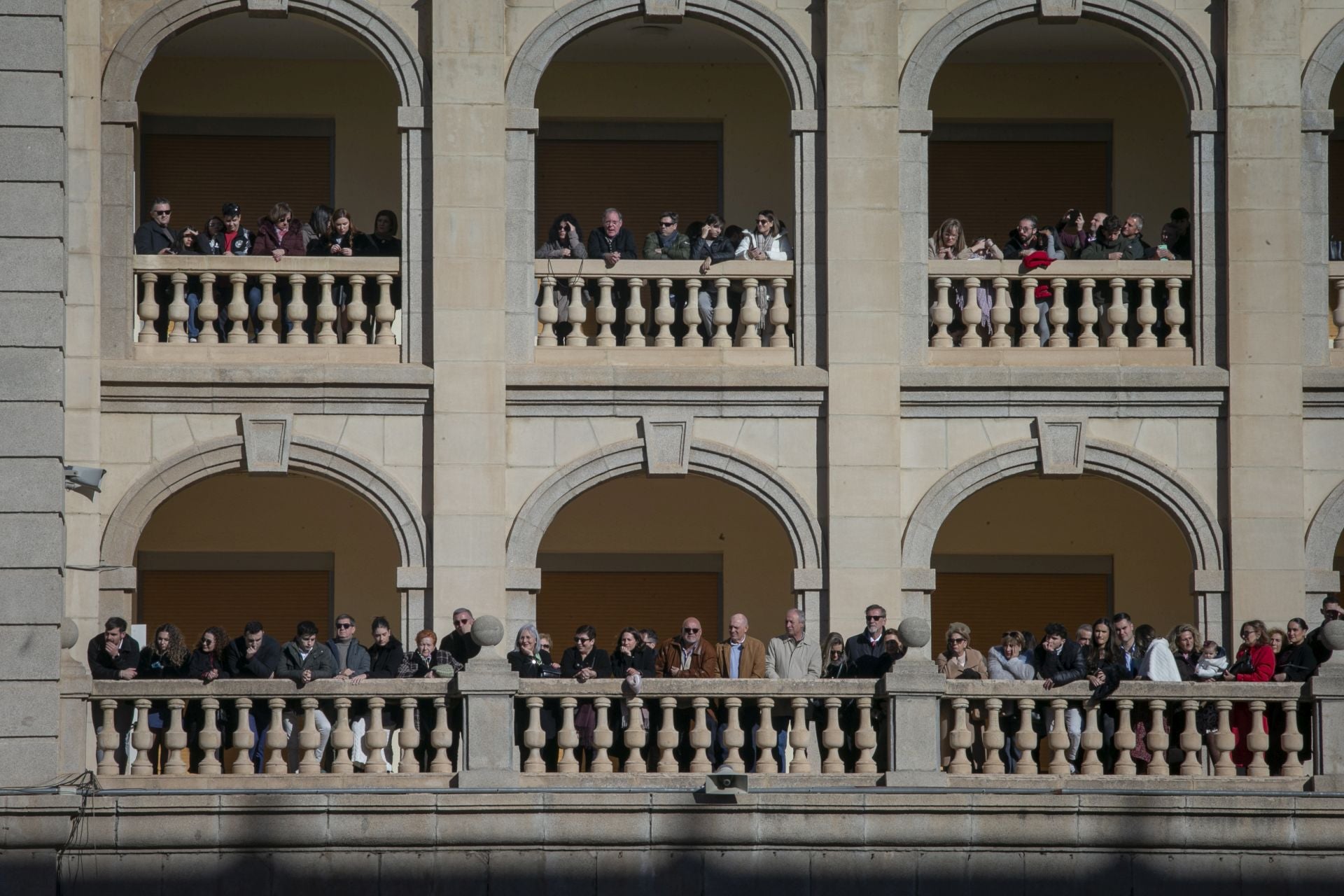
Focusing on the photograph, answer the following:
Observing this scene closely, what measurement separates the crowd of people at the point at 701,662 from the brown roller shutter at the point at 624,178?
6226 millimetres

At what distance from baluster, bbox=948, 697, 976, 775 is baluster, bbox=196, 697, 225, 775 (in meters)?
5.61

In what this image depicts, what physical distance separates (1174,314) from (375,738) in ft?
26.6

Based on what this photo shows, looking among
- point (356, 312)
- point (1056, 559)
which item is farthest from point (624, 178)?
point (1056, 559)

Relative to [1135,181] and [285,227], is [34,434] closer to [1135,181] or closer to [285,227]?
[285,227]

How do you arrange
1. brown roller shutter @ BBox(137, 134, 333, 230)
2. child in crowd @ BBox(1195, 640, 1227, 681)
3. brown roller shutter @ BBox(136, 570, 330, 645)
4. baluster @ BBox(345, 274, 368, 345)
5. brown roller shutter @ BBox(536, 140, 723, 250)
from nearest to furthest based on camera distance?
1. child in crowd @ BBox(1195, 640, 1227, 681)
2. baluster @ BBox(345, 274, 368, 345)
3. brown roller shutter @ BBox(137, 134, 333, 230)
4. brown roller shutter @ BBox(536, 140, 723, 250)
5. brown roller shutter @ BBox(136, 570, 330, 645)

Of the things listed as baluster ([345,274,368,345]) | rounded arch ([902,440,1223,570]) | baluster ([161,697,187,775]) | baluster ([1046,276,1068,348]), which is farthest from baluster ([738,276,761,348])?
baluster ([161,697,187,775])

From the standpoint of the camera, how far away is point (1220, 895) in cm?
1805

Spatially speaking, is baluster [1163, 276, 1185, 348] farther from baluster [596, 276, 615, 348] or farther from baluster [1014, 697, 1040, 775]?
→ baluster [596, 276, 615, 348]

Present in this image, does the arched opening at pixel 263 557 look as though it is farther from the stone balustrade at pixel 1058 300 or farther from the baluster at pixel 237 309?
the stone balustrade at pixel 1058 300

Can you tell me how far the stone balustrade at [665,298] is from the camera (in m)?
21.4

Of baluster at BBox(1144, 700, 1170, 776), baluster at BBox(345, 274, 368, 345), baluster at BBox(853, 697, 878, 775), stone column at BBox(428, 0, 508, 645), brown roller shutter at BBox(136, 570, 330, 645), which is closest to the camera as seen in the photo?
baluster at BBox(853, 697, 878, 775)

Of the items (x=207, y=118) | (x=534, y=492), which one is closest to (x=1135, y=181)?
(x=534, y=492)

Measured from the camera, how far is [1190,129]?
851 inches

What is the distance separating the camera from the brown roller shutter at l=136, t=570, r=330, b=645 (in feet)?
81.0
